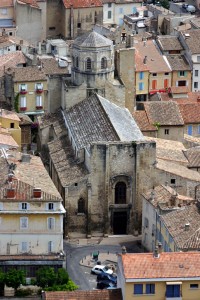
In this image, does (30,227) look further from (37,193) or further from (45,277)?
(45,277)

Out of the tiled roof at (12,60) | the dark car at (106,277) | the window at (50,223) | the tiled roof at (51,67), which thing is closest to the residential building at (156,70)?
the tiled roof at (51,67)

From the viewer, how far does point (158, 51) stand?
6865 inches

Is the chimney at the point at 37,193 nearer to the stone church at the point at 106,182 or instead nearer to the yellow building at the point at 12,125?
the stone church at the point at 106,182

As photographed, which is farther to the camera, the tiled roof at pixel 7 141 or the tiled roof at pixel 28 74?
the tiled roof at pixel 28 74

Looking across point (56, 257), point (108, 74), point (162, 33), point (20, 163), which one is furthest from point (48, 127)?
A: point (162, 33)

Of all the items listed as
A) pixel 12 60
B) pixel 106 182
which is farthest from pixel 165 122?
pixel 12 60

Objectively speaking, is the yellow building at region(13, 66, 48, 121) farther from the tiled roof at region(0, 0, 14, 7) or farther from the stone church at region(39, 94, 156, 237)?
the tiled roof at region(0, 0, 14, 7)

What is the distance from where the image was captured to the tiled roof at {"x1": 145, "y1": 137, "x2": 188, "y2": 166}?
138875 mm

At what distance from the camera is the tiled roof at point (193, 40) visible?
172625 millimetres

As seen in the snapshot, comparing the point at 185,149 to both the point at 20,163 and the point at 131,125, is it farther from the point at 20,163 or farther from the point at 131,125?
the point at 20,163

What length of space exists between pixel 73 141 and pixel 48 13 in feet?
200

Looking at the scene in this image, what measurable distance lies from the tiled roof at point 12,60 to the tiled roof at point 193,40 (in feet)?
70.9

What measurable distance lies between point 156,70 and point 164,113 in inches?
813

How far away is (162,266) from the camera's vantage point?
103438mm
